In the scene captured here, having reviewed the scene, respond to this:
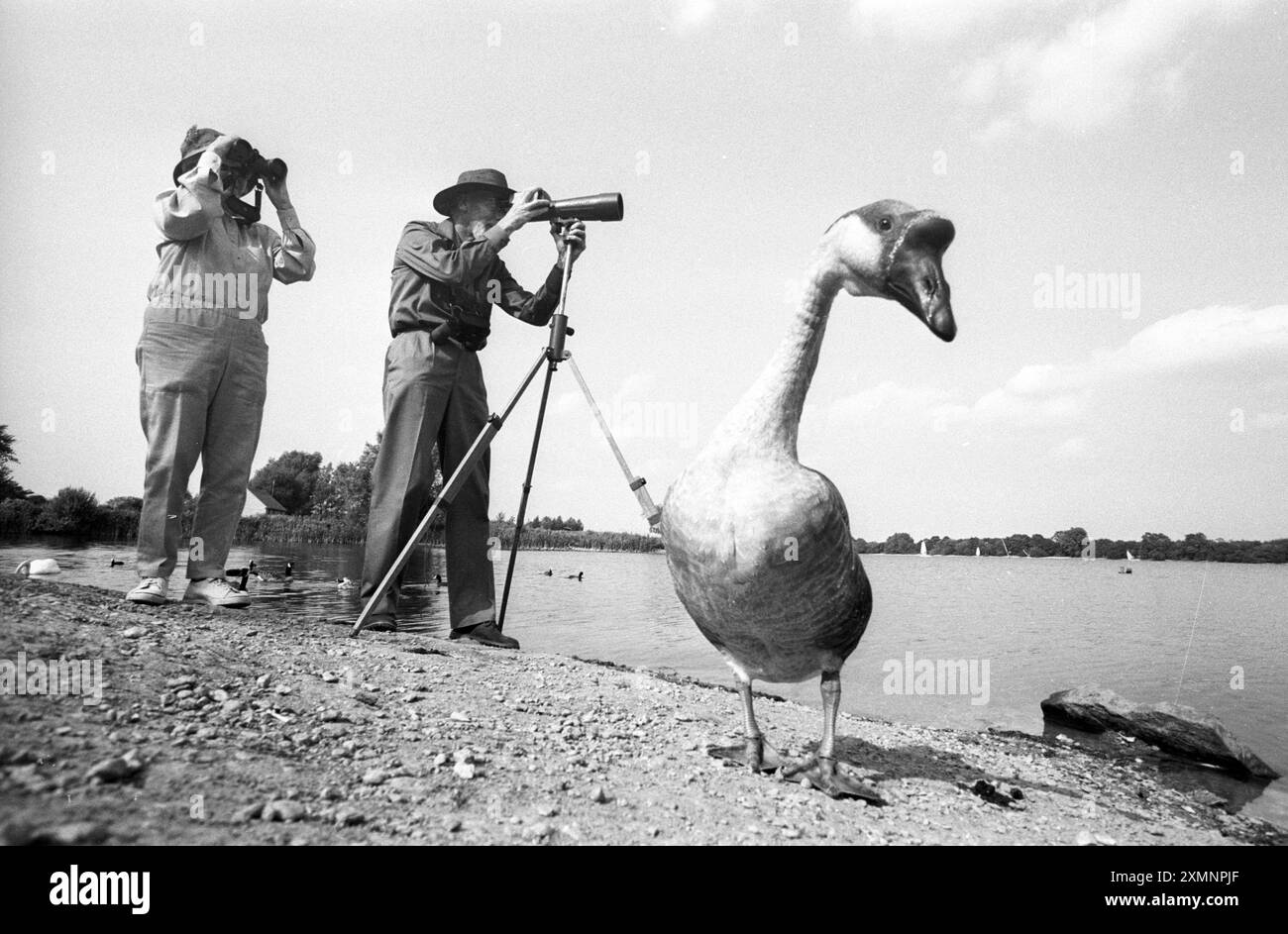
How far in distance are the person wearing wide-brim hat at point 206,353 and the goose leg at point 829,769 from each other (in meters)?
4.45

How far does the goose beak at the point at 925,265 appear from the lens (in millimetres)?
2820

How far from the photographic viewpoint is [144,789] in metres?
2.07

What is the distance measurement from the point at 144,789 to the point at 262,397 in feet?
12.6

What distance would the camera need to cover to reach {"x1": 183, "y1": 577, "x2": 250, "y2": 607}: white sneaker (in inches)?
206

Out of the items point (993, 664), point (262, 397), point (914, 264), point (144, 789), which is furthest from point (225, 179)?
point (993, 664)

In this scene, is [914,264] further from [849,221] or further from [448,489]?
[448,489]

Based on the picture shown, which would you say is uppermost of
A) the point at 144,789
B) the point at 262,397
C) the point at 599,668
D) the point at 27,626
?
the point at 262,397

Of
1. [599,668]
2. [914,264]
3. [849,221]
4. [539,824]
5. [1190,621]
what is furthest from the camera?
[1190,621]

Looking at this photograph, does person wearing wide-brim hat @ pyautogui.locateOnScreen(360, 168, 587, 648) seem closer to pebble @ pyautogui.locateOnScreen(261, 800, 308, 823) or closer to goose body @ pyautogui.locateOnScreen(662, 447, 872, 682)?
goose body @ pyautogui.locateOnScreen(662, 447, 872, 682)

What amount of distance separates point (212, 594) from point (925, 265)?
5609 mm

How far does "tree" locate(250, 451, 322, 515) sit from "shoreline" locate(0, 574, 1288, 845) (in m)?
59.3

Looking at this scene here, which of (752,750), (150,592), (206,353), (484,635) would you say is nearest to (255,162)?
(206,353)

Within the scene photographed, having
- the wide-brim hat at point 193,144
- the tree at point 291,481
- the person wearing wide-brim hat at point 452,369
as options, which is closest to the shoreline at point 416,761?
the person wearing wide-brim hat at point 452,369

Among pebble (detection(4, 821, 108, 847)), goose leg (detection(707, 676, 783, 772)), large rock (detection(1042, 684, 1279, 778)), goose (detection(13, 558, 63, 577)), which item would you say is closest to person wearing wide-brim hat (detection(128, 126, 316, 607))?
pebble (detection(4, 821, 108, 847))
